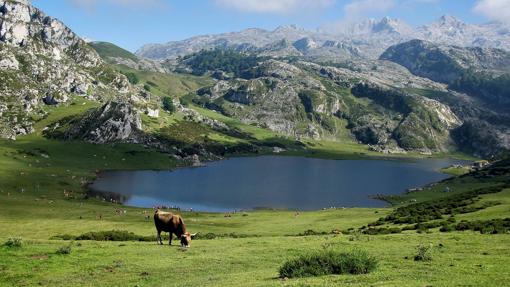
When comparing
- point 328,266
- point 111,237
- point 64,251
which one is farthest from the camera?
point 111,237

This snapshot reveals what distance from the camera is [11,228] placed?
75.2 metres

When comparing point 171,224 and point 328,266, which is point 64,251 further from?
point 328,266

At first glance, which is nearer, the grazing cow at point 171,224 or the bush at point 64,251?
the bush at point 64,251

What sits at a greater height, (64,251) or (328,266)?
(328,266)

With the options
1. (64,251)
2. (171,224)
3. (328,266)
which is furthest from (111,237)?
(328,266)

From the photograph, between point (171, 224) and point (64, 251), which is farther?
point (171, 224)

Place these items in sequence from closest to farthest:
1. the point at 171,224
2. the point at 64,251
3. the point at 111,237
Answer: the point at 64,251
the point at 171,224
the point at 111,237

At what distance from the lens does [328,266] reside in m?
27.2

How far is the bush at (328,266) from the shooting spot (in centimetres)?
2675

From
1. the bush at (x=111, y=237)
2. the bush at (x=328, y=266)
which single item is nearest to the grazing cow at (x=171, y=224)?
the bush at (x=111, y=237)

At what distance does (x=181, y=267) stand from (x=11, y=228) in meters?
55.1

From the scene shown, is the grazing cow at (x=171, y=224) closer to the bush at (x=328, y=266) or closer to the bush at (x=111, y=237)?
the bush at (x=111, y=237)

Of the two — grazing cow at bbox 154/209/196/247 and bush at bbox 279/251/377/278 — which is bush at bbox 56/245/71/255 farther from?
bush at bbox 279/251/377/278

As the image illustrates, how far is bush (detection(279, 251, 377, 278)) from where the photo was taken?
2675cm
